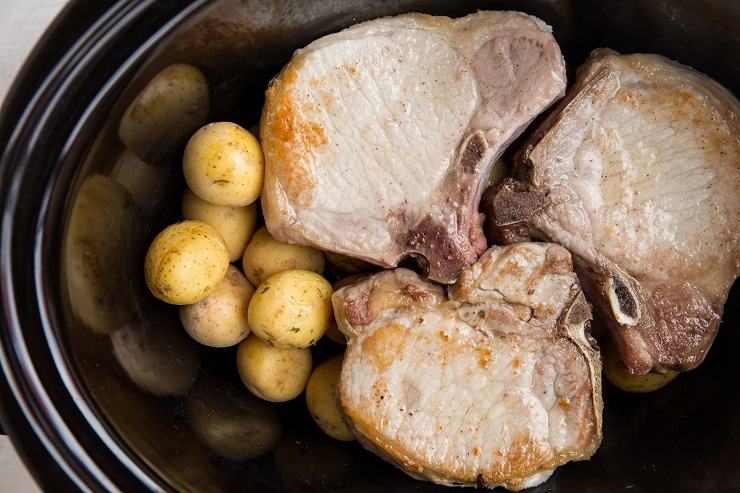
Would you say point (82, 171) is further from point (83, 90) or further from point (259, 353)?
point (259, 353)

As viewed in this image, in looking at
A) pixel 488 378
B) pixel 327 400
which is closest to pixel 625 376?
pixel 488 378

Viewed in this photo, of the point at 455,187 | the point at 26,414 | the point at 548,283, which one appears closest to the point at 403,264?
the point at 455,187

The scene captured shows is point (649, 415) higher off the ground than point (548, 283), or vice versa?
point (548, 283)

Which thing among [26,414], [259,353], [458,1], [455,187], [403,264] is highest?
[458,1]

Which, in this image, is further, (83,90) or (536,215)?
(536,215)

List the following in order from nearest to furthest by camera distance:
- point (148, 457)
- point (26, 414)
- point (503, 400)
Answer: point (26, 414) → point (148, 457) → point (503, 400)

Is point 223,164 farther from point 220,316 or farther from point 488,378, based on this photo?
point 488,378

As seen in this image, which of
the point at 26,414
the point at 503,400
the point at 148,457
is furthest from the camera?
the point at 503,400

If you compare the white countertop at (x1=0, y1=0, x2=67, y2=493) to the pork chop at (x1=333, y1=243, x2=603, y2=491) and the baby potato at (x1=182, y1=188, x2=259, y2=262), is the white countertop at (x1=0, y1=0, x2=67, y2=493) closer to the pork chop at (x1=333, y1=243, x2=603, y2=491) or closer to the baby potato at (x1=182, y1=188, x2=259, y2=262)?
the baby potato at (x1=182, y1=188, x2=259, y2=262)
